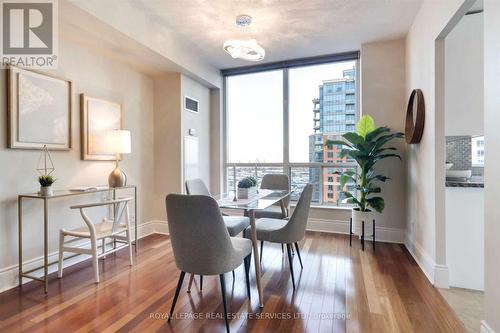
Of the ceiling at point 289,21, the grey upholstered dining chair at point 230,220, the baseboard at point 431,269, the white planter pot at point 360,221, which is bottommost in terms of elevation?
the baseboard at point 431,269

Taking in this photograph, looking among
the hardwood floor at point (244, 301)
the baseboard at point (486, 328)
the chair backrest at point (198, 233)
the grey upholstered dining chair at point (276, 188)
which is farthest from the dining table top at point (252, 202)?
the baseboard at point (486, 328)

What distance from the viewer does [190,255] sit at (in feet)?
5.71

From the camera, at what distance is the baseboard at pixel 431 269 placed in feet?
7.67

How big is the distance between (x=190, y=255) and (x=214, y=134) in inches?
133

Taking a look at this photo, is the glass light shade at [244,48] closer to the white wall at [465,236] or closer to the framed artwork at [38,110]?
the framed artwork at [38,110]

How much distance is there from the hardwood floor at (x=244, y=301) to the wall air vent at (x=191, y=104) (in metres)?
2.40

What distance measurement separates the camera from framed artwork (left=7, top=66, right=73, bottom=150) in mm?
2355

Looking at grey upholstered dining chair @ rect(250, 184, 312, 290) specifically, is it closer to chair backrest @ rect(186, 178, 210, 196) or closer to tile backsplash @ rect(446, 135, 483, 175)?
chair backrest @ rect(186, 178, 210, 196)

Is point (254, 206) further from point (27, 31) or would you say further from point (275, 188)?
point (27, 31)

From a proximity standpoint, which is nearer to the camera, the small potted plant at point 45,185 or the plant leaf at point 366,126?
the small potted plant at point 45,185

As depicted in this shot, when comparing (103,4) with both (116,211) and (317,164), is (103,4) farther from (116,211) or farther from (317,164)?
(317,164)

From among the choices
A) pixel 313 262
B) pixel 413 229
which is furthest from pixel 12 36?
pixel 413 229

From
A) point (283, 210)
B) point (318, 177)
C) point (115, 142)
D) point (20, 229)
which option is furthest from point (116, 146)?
point (318, 177)

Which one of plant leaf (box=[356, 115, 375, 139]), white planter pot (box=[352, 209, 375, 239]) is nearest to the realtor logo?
plant leaf (box=[356, 115, 375, 139])
